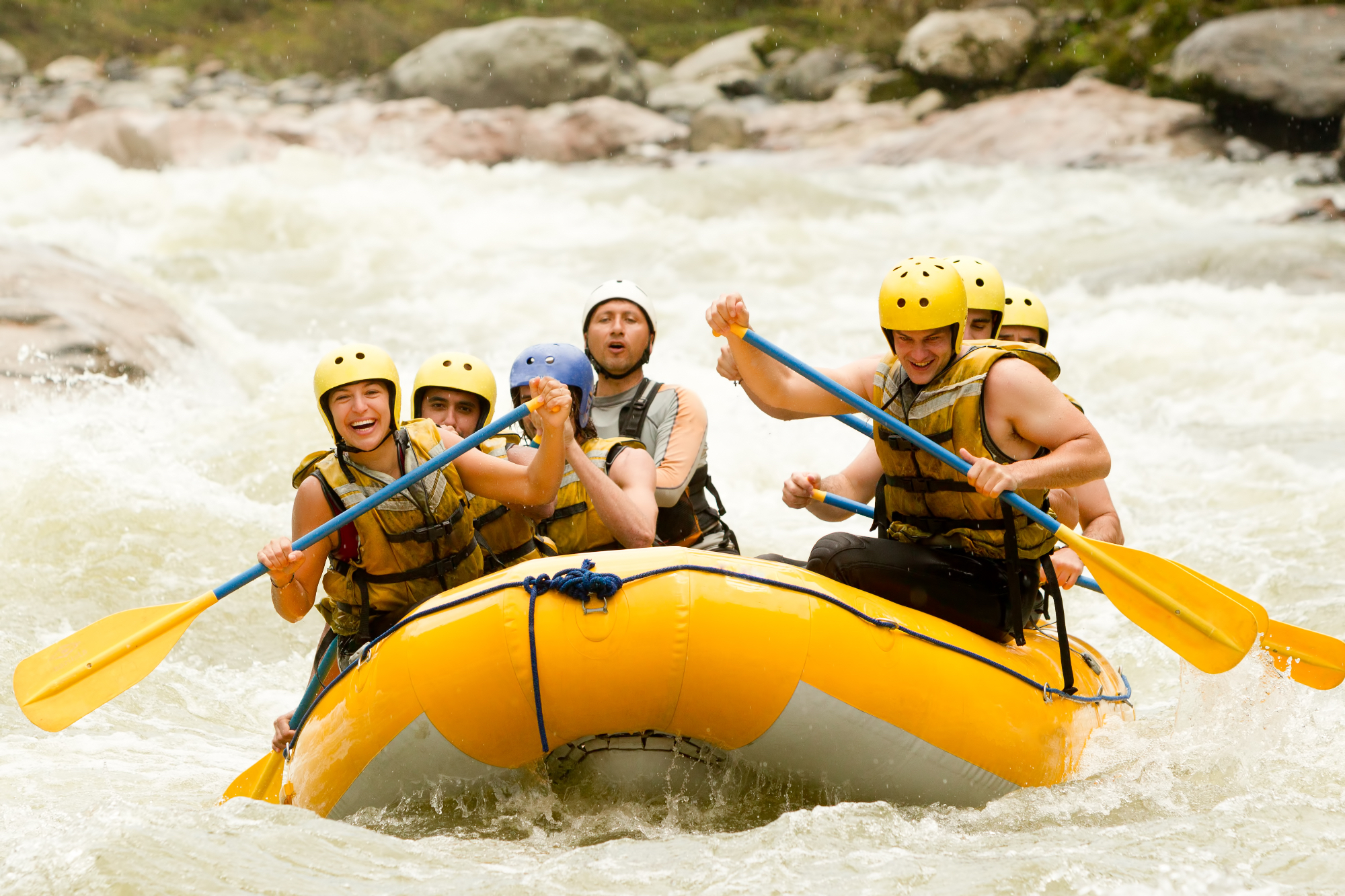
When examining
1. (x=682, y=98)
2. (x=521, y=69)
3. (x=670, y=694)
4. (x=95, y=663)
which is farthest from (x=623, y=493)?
(x=521, y=69)

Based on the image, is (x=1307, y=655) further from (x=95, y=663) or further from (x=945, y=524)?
(x=95, y=663)

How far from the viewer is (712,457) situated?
8203 millimetres

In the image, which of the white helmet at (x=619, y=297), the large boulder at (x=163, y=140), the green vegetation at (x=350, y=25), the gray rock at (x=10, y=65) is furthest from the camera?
the green vegetation at (x=350, y=25)

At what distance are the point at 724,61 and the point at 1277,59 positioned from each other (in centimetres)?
1129

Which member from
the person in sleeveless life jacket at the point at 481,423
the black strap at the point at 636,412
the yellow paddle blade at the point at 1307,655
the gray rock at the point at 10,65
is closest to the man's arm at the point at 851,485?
the black strap at the point at 636,412

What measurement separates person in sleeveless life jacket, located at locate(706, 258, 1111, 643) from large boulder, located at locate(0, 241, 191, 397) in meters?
5.40

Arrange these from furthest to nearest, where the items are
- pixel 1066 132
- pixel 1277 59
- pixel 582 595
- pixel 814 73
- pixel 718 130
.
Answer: pixel 814 73, pixel 718 130, pixel 1066 132, pixel 1277 59, pixel 582 595

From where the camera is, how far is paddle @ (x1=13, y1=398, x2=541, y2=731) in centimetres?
341

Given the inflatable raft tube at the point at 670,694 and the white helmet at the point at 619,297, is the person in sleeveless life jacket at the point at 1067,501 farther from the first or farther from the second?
the white helmet at the point at 619,297

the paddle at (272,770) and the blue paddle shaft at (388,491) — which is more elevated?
the blue paddle shaft at (388,491)

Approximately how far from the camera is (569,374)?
3879 mm

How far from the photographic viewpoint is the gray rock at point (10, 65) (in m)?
27.5

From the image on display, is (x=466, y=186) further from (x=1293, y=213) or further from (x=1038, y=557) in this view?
(x=1038, y=557)

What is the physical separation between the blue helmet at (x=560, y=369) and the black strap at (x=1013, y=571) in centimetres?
124
